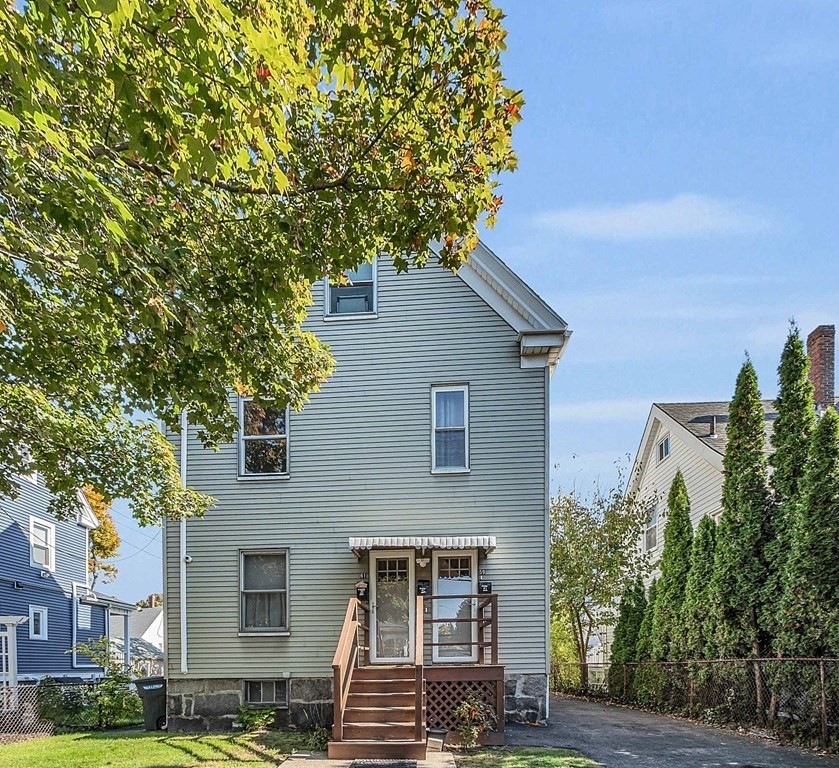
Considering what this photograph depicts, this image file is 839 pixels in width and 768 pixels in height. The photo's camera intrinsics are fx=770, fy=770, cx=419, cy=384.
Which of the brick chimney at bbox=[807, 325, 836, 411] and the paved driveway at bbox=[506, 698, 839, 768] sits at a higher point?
the brick chimney at bbox=[807, 325, 836, 411]

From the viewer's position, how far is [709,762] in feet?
29.7

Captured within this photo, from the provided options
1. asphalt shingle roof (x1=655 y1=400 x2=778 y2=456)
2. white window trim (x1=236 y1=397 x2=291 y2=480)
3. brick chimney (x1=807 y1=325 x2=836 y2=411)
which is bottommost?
white window trim (x1=236 y1=397 x2=291 y2=480)

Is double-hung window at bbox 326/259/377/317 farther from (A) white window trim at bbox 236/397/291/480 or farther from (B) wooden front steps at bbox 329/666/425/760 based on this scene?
(B) wooden front steps at bbox 329/666/425/760

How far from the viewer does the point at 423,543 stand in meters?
12.0

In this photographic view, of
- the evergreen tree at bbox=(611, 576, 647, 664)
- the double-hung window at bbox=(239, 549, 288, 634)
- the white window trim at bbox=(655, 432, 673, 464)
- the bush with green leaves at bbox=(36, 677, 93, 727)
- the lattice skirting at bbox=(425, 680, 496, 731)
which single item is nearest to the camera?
the lattice skirting at bbox=(425, 680, 496, 731)

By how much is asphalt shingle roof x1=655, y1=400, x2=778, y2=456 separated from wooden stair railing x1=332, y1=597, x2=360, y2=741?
33.5ft

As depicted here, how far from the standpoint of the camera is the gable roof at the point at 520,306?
41.4ft

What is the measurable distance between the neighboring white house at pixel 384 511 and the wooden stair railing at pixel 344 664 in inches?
36.3

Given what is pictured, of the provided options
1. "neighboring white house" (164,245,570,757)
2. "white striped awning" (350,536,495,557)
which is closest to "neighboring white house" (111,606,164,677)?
"neighboring white house" (164,245,570,757)

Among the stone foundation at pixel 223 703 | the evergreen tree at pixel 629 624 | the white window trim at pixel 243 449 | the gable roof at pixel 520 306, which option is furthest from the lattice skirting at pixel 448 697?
the evergreen tree at pixel 629 624

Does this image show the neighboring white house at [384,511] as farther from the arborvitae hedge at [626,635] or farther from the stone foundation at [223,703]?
the arborvitae hedge at [626,635]

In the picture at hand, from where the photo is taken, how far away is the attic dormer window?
2269cm

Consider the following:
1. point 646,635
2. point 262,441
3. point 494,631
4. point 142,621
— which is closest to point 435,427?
point 262,441

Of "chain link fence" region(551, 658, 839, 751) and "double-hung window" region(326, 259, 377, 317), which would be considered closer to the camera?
"chain link fence" region(551, 658, 839, 751)
